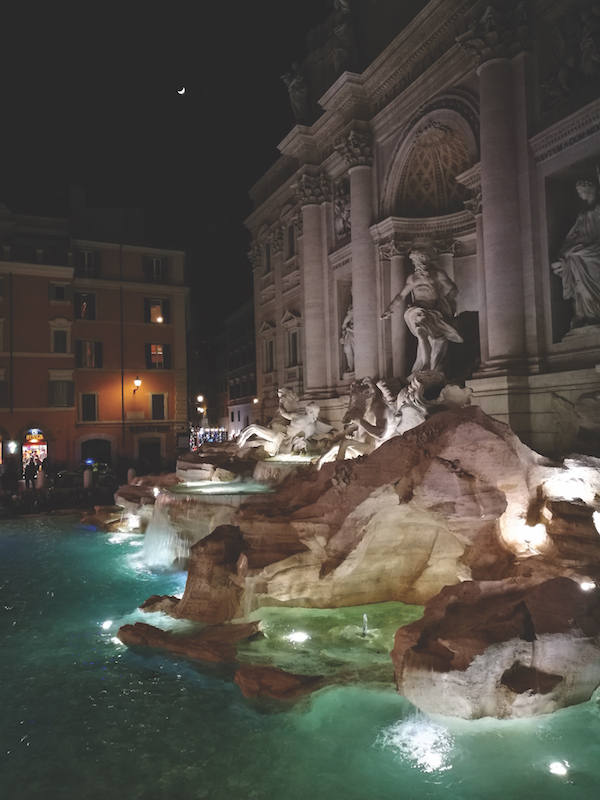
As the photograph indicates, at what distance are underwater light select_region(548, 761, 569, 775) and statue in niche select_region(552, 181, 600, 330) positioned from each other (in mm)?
7783

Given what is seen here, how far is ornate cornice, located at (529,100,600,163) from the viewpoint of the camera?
34.0ft

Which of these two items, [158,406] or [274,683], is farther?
[158,406]

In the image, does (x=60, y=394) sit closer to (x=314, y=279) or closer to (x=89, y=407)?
(x=89, y=407)

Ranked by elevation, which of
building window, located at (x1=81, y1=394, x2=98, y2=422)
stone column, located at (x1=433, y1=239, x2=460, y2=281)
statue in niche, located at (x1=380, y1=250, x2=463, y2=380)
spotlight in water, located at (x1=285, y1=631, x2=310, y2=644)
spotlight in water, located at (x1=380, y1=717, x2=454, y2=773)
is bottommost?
spotlight in water, located at (x1=380, y1=717, x2=454, y2=773)

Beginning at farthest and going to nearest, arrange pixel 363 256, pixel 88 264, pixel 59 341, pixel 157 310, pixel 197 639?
pixel 157 310
pixel 88 264
pixel 59 341
pixel 363 256
pixel 197 639

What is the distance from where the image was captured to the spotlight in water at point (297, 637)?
301 inches

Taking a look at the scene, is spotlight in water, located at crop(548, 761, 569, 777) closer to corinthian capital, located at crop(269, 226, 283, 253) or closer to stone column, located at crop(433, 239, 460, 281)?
stone column, located at crop(433, 239, 460, 281)

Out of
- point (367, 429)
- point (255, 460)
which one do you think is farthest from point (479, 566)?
point (255, 460)

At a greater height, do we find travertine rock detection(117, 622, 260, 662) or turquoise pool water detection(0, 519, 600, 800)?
travertine rock detection(117, 622, 260, 662)

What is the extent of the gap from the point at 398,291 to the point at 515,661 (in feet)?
39.5

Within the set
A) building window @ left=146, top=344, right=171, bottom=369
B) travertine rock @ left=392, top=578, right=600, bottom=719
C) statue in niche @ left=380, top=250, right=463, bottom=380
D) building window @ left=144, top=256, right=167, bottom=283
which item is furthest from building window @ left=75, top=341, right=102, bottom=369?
travertine rock @ left=392, top=578, right=600, bottom=719

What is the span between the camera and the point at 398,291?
16281 millimetres

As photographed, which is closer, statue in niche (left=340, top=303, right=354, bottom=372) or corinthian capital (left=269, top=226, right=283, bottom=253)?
statue in niche (left=340, top=303, right=354, bottom=372)

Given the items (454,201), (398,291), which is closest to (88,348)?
(398,291)
